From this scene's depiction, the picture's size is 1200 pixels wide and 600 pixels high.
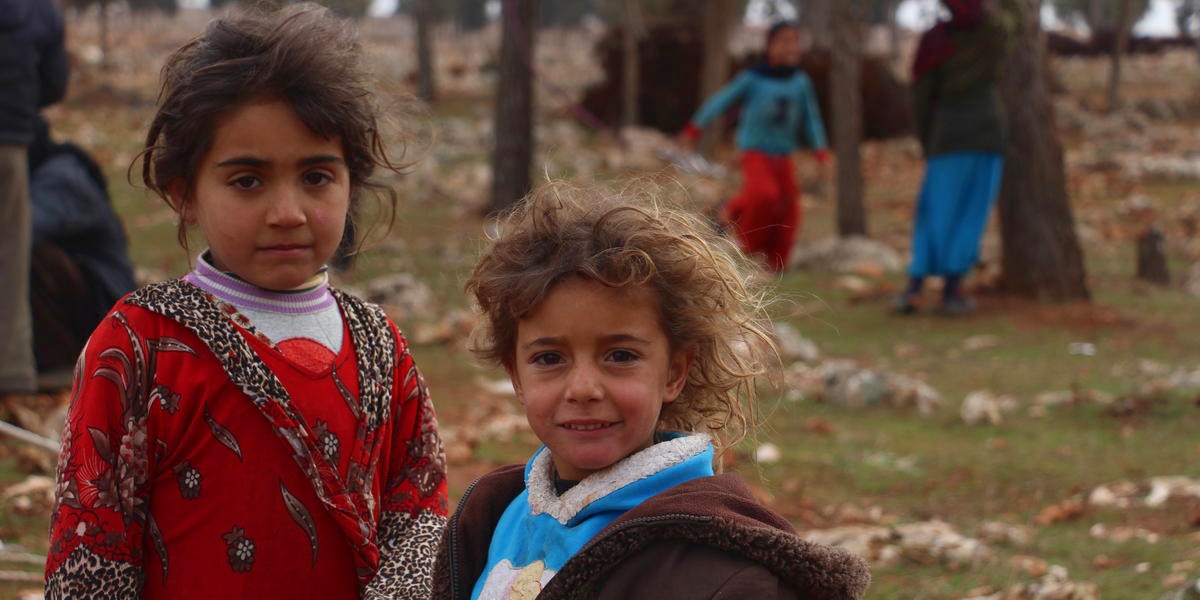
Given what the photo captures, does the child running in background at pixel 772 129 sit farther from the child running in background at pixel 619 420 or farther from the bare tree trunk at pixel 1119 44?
the bare tree trunk at pixel 1119 44

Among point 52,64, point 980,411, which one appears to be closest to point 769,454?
point 980,411

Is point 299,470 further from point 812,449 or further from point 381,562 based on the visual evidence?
point 812,449

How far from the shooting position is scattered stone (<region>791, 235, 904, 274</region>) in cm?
1138

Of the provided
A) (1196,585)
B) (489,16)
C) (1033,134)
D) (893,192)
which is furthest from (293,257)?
(489,16)

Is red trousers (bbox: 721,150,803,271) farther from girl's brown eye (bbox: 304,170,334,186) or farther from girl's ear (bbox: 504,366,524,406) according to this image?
girl's ear (bbox: 504,366,524,406)

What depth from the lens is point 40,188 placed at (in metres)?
6.04

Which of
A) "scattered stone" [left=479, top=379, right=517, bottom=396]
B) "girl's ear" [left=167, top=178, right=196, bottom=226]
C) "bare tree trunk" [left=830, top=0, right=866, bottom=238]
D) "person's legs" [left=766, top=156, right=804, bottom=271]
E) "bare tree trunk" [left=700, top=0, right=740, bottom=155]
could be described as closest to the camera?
"girl's ear" [left=167, top=178, right=196, bottom=226]

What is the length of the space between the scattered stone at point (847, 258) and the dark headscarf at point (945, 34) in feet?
8.60

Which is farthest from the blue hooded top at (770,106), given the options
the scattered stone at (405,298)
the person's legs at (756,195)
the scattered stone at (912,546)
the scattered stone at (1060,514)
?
the scattered stone at (912,546)

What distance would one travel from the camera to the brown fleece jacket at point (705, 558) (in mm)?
1725

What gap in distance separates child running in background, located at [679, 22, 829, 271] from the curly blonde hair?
8.26 meters

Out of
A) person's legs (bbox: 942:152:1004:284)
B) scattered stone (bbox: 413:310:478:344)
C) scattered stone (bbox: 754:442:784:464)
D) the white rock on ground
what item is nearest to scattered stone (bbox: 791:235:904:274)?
person's legs (bbox: 942:152:1004:284)

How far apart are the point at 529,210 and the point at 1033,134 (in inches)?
318

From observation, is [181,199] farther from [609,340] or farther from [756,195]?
[756,195]
